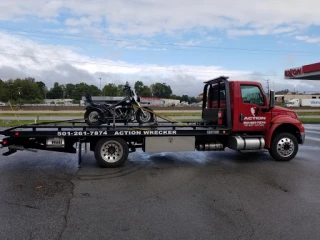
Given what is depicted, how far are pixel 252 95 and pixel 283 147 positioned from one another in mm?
1706

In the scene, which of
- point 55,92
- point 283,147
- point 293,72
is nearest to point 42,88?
point 55,92

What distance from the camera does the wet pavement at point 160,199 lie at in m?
4.16

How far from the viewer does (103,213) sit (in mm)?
4754

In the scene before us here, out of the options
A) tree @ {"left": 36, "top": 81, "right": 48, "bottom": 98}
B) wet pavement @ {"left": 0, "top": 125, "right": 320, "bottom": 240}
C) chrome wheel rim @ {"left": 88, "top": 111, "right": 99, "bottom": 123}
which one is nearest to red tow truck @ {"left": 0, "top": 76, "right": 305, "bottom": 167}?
wet pavement @ {"left": 0, "top": 125, "right": 320, "bottom": 240}

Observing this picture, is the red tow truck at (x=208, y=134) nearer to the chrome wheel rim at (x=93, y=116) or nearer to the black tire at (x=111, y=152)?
the black tire at (x=111, y=152)

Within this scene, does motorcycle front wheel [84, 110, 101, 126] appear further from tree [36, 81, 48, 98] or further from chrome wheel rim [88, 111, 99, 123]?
tree [36, 81, 48, 98]

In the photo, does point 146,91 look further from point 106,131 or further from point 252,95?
point 106,131

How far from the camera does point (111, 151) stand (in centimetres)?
775

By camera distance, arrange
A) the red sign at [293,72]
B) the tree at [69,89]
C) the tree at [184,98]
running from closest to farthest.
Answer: the red sign at [293,72] < the tree at [69,89] < the tree at [184,98]

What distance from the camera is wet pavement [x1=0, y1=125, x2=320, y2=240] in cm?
416

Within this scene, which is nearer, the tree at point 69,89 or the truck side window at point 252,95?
the truck side window at point 252,95

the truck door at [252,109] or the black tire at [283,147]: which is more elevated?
the truck door at [252,109]

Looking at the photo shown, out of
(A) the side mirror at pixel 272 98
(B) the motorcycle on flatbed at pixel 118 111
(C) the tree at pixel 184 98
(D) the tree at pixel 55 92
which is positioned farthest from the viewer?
(C) the tree at pixel 184 98

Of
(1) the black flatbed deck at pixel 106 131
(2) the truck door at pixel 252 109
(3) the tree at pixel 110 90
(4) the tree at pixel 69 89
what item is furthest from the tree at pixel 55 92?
(2) the truck door at pixel 252 109
